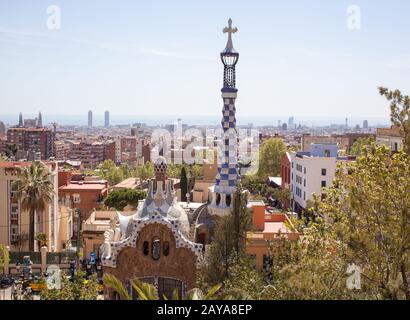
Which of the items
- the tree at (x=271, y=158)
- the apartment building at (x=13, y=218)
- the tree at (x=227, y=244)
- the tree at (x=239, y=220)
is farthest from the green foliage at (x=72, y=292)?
the tree at (x=271, y=158)

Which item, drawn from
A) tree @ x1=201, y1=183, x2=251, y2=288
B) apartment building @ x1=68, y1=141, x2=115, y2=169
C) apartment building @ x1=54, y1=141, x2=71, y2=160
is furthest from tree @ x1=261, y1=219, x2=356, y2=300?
apartment building @ x1=68, y1=141, x2=115, y2=169

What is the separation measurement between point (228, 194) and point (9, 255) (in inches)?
412

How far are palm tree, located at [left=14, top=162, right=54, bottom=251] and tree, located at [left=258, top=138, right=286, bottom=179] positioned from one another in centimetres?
3544

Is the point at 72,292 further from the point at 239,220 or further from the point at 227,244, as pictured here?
the point at 239,220

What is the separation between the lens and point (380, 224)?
9812mm

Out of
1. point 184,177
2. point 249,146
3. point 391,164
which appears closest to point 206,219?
point 391,164

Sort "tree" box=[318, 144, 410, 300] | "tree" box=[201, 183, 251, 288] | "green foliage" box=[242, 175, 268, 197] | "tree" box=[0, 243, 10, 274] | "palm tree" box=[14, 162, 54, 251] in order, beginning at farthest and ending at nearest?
"green foliage" box=[242, 175, 268, 197]
"palm tree" box=[14, 162, 54, 251]
"tree" box=[0, 243, 10, 274]
"tree" box=[201, 183, 251, 288]
"tree" box=[318, 144, 410, 300]

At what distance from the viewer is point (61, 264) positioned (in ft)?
79.7

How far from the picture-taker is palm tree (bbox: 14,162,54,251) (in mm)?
24891

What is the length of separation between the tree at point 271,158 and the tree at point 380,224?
4862cm

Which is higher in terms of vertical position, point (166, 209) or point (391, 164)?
point (391, 164)

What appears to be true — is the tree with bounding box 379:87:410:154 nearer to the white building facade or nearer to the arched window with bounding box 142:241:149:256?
the arched window with bounding box 142:241:149:256

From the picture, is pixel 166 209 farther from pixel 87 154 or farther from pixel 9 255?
pixel 87 154

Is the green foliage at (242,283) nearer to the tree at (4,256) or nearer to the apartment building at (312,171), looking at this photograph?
the tree at (4,256)
